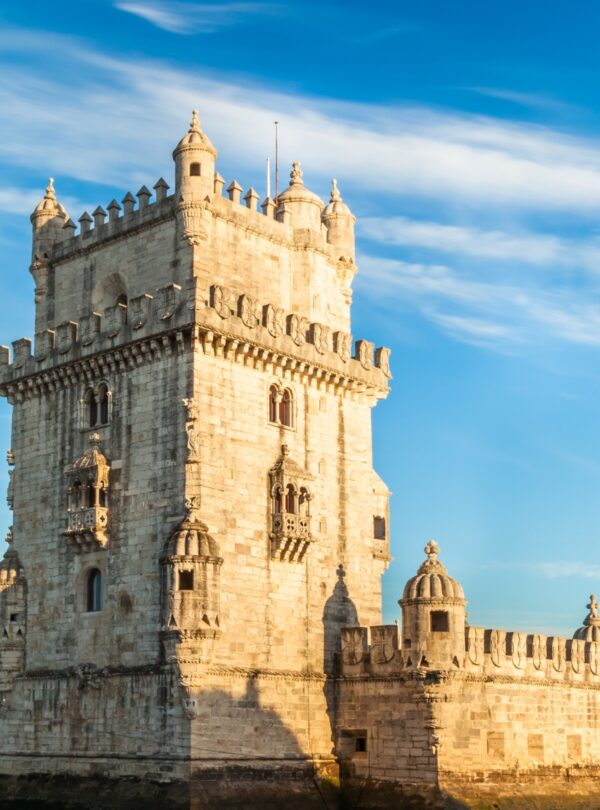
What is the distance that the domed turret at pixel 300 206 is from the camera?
53594 millimetres

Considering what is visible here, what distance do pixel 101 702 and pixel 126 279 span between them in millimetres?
15741

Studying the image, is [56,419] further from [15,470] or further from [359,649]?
[359,649]

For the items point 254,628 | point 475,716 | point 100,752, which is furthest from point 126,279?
point 475,716

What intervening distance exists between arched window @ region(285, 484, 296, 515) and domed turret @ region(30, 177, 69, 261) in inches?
577

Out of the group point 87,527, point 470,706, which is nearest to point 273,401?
point 87,527

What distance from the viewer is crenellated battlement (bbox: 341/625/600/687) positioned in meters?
47.2

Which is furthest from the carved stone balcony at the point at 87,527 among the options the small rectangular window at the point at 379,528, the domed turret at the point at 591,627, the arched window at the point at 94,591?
the domed turret at the point at 591,627

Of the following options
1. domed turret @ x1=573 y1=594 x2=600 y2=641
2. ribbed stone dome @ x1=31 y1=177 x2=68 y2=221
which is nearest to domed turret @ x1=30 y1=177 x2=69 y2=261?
ribbed stone dome @ x1=31 y1=177 x2=68 y2=221

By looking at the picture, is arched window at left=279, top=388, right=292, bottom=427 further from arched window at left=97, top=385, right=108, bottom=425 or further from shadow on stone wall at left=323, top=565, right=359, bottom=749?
arched window at left=97, top=385, right=108, bottom=425

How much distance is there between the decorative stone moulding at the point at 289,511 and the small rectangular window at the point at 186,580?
176 inches

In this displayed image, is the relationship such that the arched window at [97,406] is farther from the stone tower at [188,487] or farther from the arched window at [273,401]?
the arched window at [273,401]

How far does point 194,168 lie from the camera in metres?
48.8

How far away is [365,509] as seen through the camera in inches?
2076

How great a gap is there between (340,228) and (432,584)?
16.1 metres
